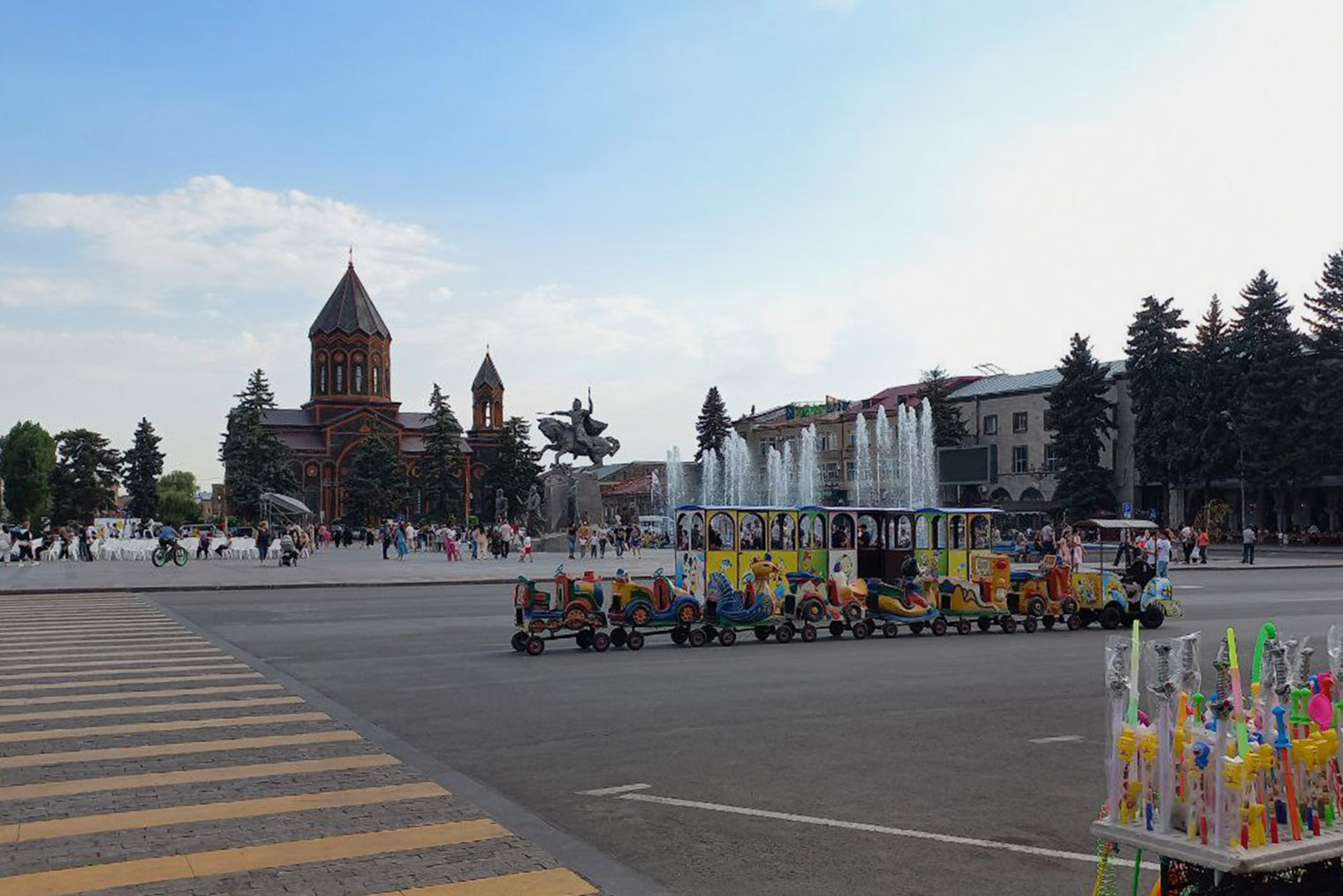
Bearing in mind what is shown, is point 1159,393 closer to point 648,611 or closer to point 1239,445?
point 1239,445

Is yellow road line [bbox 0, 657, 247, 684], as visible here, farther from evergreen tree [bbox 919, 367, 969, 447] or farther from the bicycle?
evergreen tree [bbox 919, 367, 969, 447]

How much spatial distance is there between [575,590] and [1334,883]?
14006 mm

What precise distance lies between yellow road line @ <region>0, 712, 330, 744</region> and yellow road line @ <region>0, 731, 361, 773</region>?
0.69m

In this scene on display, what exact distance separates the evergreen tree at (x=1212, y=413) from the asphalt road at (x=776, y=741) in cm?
5187

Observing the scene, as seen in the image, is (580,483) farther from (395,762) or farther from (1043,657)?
(395,762)

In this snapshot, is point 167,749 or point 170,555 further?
point 170,555

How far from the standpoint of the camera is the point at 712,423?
11588 centimetres

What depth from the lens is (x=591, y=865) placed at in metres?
6.76

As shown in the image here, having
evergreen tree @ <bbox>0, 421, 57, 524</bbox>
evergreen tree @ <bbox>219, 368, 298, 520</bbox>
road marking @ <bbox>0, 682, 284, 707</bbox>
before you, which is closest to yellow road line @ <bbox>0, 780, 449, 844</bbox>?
road marking @ <bbox>0, 682, 284, 707</bbox>

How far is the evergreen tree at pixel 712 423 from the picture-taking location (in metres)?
115

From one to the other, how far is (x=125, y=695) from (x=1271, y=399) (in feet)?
216

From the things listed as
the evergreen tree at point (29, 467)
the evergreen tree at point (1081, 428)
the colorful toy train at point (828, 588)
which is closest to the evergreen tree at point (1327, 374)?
the evergreen tree at point (1081, 428)

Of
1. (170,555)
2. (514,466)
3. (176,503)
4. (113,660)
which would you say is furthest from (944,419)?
(176,503)

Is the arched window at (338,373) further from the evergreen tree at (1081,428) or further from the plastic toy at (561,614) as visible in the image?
the plastic toy at (561,614)
